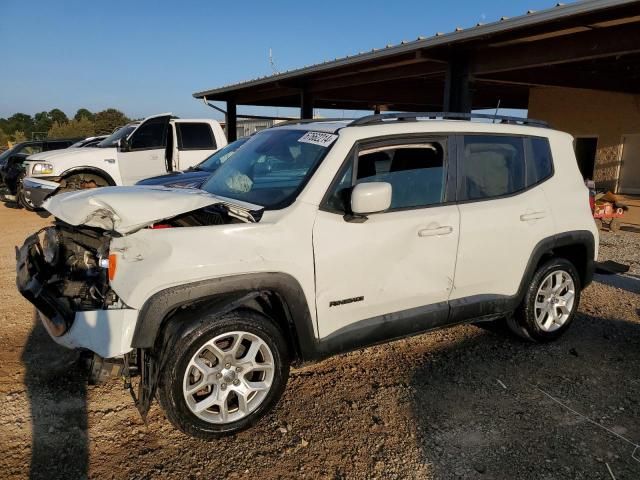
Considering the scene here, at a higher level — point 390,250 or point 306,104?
point 306,104

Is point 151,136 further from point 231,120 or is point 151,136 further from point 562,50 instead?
point 231,120

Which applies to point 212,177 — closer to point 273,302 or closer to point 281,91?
point 273,302

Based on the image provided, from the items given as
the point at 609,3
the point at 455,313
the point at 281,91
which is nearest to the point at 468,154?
the point at 455,313

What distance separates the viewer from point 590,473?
268 cm

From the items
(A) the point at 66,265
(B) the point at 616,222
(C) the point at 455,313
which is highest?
(A) the point at 66,265

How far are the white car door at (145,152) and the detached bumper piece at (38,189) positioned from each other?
1261 millimetres

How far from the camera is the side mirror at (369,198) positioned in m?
2.94

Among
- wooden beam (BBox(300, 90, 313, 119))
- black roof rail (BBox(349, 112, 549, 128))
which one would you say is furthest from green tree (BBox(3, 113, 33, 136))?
black roof rail (BBox(349, 112, 549, 128))

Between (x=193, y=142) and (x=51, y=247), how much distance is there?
7.09m

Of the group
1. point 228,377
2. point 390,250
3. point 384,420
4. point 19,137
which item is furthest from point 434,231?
point 19,137

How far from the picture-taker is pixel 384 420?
3.15m

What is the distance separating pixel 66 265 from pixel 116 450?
1.20 meters

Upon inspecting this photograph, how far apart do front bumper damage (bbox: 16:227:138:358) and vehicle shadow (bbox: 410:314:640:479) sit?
1.80 m

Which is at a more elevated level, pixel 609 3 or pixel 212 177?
pixel 609 3
